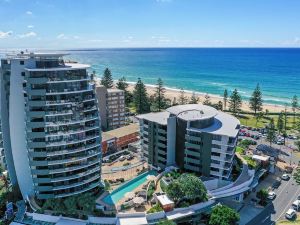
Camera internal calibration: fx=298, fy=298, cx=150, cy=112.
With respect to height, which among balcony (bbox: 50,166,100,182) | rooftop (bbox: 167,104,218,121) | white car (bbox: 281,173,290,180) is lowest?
white car (bbox: 281,173,290,180)

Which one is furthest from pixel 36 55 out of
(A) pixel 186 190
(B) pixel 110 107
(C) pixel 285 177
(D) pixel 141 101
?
(D) pixel 141 101

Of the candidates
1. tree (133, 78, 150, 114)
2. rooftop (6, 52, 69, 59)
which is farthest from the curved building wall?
tree (133, 78, 150, 114)

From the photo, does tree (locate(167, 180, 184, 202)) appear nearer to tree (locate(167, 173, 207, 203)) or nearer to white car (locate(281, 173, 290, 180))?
tree (locate(167, 173, 207, 203))

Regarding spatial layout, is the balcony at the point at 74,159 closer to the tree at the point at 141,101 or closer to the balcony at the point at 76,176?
the balcony at the point at 76,176

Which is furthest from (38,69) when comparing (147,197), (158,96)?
(158,96)

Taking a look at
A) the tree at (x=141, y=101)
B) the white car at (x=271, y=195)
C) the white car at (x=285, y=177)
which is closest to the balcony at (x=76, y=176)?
the white car at (x=271, y=195)
